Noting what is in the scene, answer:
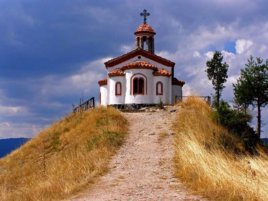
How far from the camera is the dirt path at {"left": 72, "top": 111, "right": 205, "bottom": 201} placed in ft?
40.4

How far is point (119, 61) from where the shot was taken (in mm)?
37812

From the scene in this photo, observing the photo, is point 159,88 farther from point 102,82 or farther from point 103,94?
point 102,82

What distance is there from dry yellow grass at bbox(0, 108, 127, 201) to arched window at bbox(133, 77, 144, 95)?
17.9 feet

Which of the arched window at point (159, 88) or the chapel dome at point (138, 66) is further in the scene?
the arched window at point (159, 88)

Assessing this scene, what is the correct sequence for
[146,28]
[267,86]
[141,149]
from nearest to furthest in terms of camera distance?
[141,149]
[267,86]
[146,28]

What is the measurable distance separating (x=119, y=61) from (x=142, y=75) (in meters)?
2.98

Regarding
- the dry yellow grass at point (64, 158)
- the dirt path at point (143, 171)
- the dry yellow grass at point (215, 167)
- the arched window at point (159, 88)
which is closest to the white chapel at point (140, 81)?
the arched window at point (159, 88)

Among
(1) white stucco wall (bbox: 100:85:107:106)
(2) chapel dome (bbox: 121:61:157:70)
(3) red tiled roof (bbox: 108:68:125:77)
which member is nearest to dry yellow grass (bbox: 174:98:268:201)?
(2) chapel dome (bbox: 121:61:157:70)

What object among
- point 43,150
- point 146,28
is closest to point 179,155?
point 43,150

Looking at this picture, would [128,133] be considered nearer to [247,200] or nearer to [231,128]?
[231,128]

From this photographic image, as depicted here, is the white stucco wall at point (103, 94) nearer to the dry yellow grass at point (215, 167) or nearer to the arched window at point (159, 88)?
the arched window at point (159, 88)

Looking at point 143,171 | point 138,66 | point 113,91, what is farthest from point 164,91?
point 143,171

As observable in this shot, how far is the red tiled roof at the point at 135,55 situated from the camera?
37469 mm

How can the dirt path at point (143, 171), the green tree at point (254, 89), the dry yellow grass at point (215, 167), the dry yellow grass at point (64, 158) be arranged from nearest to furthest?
the dry yellow grass at point (215, 167) < the dirt path at point (143, 171) < the dry yellow grass at point (64, 158) < the green tree at point (254, 89)
